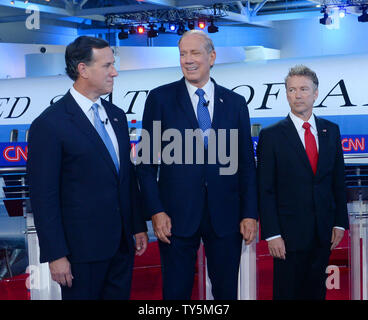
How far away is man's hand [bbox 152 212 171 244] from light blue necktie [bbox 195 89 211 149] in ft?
1.05

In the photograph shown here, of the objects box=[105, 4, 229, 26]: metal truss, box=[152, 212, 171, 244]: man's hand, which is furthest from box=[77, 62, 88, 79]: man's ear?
box=[105, 4, 229, 26]: metal truss

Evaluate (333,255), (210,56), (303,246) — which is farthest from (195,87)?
(333,255)

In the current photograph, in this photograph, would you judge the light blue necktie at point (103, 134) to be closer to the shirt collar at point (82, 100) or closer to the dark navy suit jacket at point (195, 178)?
the shirt collar at point (82, 100)

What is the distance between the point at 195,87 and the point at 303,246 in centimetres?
78

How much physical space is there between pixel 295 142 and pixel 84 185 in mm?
884

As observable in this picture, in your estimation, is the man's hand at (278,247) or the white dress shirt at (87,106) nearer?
the white dress shirt at (87,106)

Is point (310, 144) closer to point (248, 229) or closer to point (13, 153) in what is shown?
point (248, 229)

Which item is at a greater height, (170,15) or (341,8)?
(170,15)

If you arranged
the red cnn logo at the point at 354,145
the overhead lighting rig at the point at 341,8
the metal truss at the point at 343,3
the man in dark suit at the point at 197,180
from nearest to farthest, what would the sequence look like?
the man in dark suit at the point at 197,180 < the red cnn logo at the point at 354,145 < the overhead lighting rig at the point at 341,8 < the metal truss at the point at 343,3

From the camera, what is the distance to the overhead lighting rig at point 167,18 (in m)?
15.5

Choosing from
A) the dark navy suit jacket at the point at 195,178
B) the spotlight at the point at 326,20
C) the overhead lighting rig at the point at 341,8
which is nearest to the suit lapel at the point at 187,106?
the dark navy suit jacket at the point at 195,178

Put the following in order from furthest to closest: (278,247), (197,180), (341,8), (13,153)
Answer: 1. (341,8)
2. (13,153)
3. (278,247)
4. (197,180)

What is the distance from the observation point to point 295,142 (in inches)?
94.7

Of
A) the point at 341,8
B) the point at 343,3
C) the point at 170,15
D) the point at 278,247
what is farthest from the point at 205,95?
the point at 170,15
